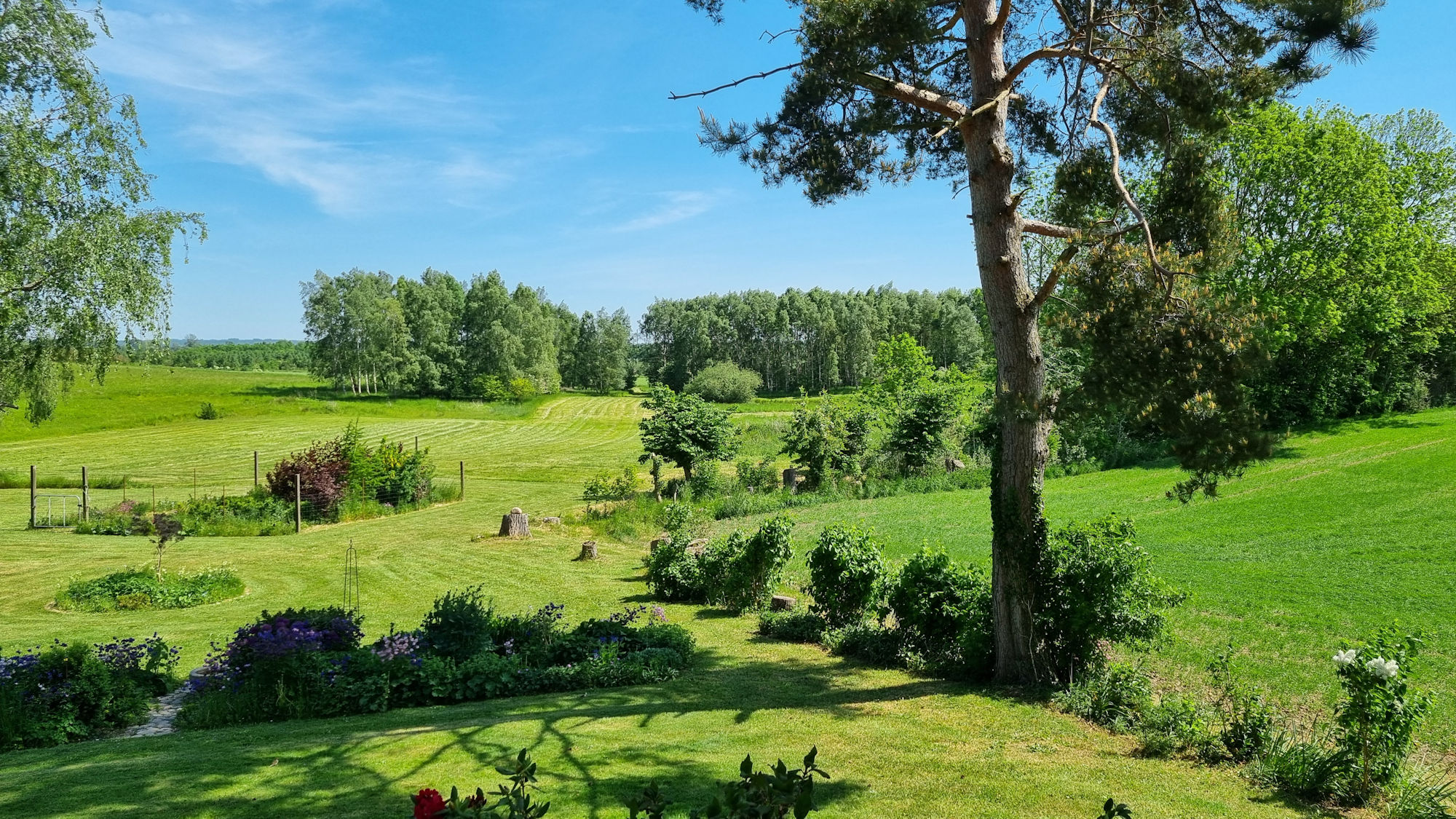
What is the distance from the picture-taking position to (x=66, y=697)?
6.49 metres

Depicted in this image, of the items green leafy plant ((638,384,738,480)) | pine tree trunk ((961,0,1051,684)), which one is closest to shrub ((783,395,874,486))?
green leafy plant ((638,384,738,480))

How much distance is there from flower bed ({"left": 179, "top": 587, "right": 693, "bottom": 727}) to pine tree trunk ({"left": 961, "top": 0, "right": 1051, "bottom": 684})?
346 cm

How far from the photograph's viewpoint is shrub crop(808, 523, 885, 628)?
29.6 ft

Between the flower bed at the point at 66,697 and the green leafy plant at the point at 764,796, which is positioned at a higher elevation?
the green leafy plant at the point at 764,796

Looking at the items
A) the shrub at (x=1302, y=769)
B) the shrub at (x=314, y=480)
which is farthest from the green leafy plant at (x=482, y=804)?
the shrub at (x=314, y=480)

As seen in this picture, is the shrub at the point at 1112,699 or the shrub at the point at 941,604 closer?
the shrub at the point at 1112,699

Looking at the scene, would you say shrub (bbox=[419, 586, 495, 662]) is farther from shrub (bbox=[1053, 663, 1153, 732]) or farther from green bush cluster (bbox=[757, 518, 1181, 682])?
shrub (bbox=[1053, 663, 1153, 732])

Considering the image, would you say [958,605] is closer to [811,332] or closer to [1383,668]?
[1383,668]

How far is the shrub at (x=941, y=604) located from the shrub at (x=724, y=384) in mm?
59488

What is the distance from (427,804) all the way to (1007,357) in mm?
6515

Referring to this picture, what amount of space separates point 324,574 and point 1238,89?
1526 cm

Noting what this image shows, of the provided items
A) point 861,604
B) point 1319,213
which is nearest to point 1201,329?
point 861,604

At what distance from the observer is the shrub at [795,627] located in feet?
31.4

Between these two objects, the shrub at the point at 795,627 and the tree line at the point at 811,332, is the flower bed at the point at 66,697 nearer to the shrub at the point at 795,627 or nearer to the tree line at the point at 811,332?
the shrub at the point at 795,627
